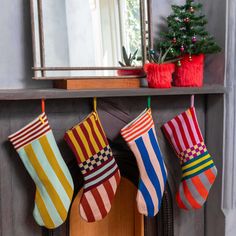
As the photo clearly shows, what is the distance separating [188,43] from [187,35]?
36mm

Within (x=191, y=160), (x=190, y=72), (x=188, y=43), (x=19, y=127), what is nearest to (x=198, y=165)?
(x=191, y=160)

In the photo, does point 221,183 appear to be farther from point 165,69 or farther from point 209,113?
point 165,69

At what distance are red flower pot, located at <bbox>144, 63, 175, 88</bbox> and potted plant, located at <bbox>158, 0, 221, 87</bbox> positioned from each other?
8cm

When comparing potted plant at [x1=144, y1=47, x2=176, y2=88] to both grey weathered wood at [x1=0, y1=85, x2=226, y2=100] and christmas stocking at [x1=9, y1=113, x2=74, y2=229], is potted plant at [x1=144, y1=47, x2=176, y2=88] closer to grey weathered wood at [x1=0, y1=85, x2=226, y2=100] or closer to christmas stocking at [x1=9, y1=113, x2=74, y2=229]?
grey weathered wood at [x1=0, y1=85, x2=226, y2=100]

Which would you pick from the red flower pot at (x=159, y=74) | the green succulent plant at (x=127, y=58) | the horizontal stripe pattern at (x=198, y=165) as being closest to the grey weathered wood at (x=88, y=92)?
the red flower pot at (x=159, y=74)

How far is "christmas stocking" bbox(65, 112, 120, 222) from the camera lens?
4.36ft

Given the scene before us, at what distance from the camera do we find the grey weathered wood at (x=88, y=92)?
3.92 feet

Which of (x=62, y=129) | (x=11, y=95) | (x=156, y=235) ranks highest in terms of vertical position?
(x=11, y=95)

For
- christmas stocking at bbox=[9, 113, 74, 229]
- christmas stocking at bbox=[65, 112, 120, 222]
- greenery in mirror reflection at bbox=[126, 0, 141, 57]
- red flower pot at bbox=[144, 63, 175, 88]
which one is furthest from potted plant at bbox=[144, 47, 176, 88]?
christmas stocking at bbox=[9, 113, 74, 229]

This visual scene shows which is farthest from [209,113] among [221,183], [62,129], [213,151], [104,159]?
[62,129]

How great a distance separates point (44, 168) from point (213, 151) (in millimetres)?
780

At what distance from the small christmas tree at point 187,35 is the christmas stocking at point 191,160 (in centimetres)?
25

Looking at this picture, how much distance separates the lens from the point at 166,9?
1.57 m

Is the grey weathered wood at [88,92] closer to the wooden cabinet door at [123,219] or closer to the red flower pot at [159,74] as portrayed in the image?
the red flower pot at [159,74]
